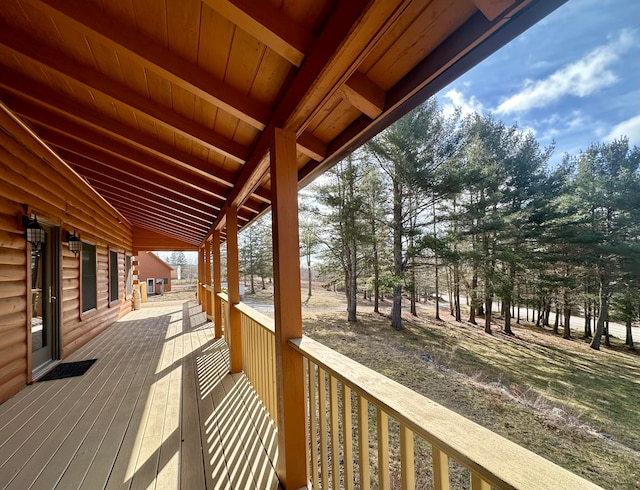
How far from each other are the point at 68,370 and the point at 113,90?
3.72 metres

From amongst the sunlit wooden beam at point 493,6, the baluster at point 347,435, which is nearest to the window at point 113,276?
the baluster at point 347,435

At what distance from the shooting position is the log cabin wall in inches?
113

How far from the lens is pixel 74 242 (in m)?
4.53

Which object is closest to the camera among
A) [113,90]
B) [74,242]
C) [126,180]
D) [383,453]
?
[383,453]

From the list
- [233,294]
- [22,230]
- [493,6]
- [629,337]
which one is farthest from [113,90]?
[629,337]

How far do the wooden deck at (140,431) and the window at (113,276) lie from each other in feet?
11.9

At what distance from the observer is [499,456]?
2.06 feet

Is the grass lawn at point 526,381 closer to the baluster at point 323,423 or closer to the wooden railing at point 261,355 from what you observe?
the wooden railing at point 261,355

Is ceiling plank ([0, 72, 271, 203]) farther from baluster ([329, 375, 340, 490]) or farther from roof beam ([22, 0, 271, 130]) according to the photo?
baluster ([329, 375, 340, 490])

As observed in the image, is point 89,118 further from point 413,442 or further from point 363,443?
point 413,442

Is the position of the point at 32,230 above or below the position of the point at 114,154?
below

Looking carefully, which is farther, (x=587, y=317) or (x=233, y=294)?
(x=587, y=317)

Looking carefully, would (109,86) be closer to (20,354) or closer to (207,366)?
(20,354)

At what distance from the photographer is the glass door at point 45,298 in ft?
12.1
